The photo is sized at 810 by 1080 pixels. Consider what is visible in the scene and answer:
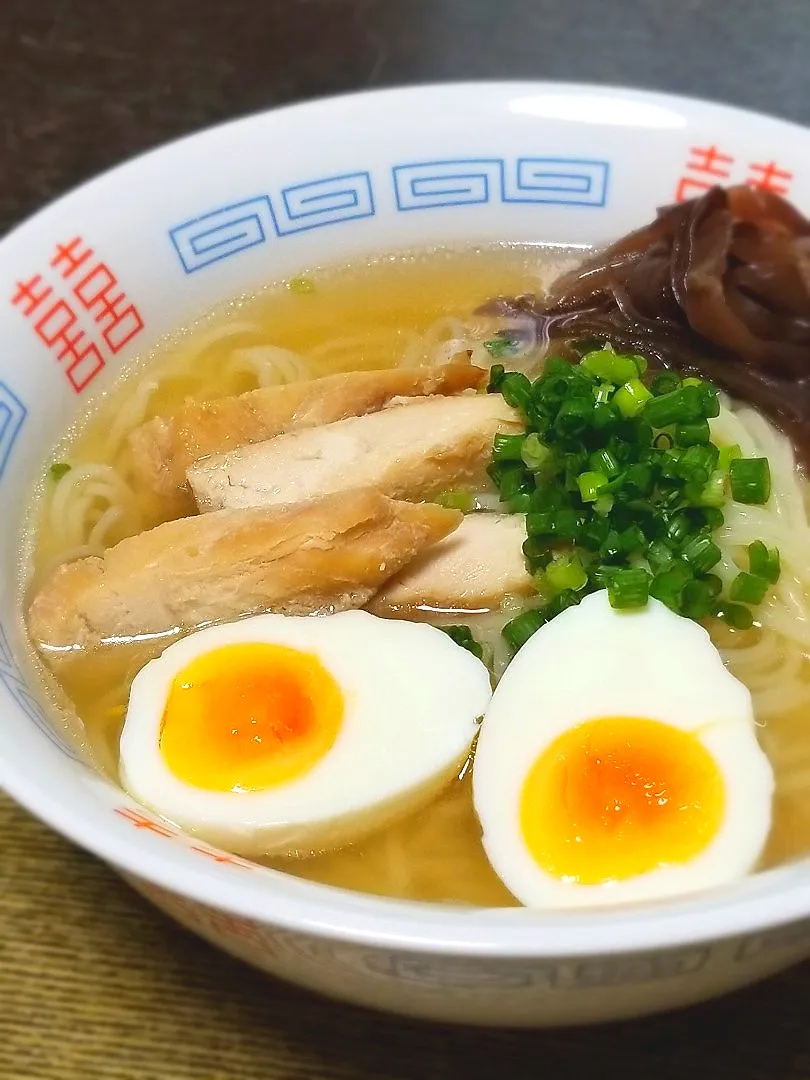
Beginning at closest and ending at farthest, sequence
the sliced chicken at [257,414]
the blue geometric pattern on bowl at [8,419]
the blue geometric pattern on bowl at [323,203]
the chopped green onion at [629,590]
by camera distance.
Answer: the chopped green onion at [629,590]
the blue geometric pattern on bowl at [8,419]
the sliced chicken at [257,414]
the blue geometric pattern on bowl at [323,203]

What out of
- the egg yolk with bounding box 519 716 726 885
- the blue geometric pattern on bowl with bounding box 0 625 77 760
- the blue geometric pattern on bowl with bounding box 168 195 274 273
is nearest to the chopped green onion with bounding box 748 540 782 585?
the egg yolk with bounding box 519 716 726 885

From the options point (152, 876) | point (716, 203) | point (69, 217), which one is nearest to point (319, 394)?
point (69, 217)

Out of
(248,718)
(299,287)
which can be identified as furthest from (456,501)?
(299,287)

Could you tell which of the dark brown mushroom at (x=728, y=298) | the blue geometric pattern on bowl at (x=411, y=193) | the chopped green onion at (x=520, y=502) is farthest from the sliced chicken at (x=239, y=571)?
the blue geometric pattern on bowl at (x=411, y=193)

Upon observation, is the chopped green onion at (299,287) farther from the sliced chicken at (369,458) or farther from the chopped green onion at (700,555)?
the chopped green onion at (700,555)

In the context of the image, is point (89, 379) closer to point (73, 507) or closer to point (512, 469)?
point (73, 507)

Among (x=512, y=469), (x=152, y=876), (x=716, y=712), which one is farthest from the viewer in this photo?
(x=512, y=469)
